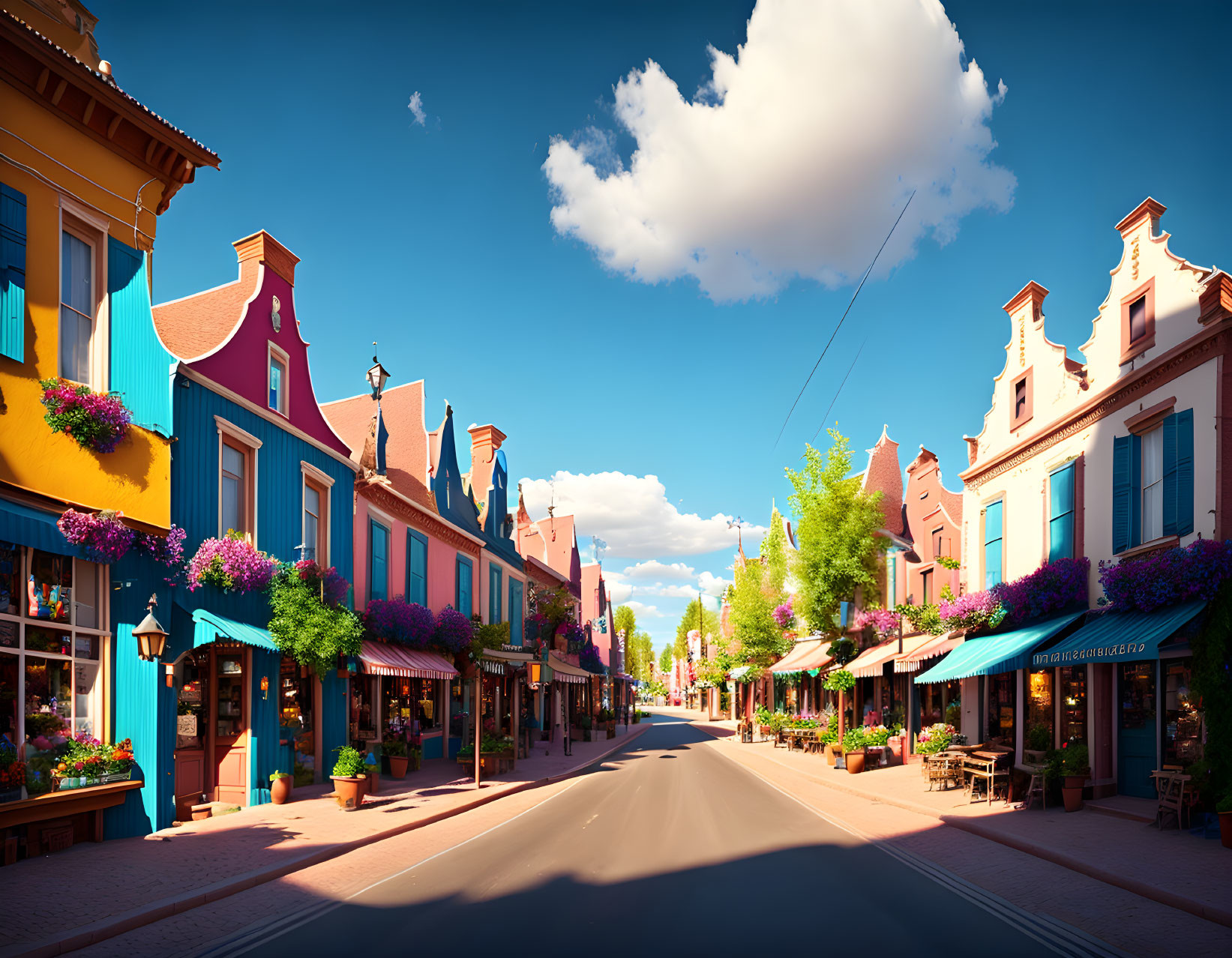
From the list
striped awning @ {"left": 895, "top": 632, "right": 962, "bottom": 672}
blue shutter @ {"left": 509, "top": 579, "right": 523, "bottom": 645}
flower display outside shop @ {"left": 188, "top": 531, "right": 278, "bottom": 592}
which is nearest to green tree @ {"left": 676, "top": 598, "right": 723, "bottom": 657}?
blue shutter @ {"left": 509, "top": 579, "right": 523, "bottom": 645}

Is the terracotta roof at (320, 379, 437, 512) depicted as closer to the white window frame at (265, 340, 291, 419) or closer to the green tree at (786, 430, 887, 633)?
the white window frame at (265, 340, 291, 419)

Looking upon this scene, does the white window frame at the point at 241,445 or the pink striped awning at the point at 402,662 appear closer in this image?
the white window frame at the point at 241,445

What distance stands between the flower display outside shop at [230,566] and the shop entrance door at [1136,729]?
16094mm

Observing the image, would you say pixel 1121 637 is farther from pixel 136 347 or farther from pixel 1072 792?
pixel 136 347

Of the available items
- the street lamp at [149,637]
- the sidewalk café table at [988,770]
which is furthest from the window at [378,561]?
the sidewalk café table at [988,770]

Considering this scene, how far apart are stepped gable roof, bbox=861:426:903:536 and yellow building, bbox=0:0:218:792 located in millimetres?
24669

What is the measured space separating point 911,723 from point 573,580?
3184 centimetres

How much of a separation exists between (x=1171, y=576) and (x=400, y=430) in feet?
69.3

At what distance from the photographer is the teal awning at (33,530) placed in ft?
35.4

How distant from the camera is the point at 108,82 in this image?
13.0 meters

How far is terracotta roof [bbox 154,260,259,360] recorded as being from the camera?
1750 cm

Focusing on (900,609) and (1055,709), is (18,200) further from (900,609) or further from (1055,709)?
(900,609)

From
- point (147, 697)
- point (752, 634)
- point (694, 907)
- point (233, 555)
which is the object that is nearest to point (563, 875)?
point (694, 907)

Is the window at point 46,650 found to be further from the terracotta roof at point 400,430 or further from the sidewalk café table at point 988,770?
the sidewalk café table at point 988,770
